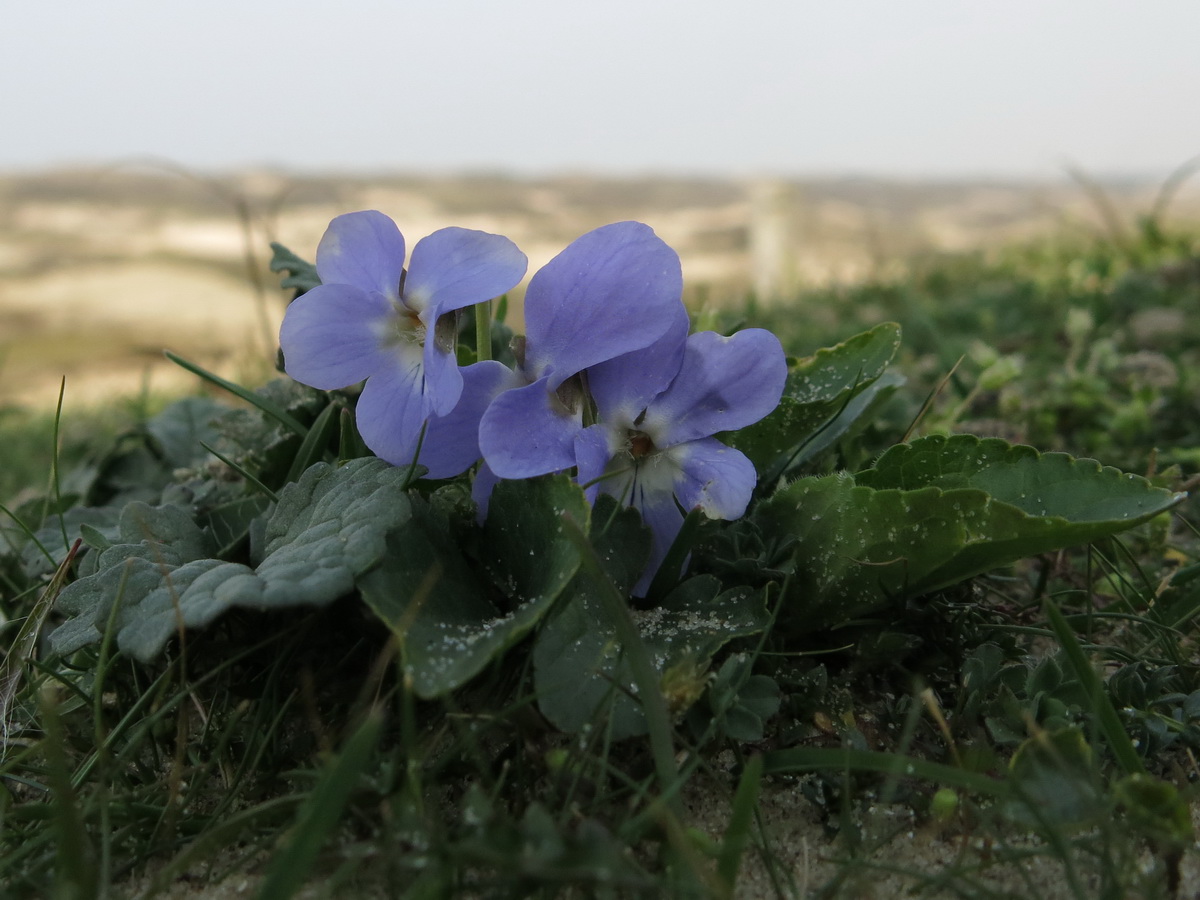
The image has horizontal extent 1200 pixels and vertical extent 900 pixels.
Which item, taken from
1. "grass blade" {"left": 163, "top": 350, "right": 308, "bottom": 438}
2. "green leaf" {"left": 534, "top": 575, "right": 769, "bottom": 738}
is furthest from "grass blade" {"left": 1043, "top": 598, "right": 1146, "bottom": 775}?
"grass blade" {"left": 163, "top": 350, "right": 308, "bottom": 438}

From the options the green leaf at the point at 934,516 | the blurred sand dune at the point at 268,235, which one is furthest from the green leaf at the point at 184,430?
the green leaf at the point at 934,516

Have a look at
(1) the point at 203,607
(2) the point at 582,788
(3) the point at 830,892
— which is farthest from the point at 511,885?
(1) the point at 203,607

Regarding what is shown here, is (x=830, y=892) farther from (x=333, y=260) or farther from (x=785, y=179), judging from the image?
(x=785, y=179)

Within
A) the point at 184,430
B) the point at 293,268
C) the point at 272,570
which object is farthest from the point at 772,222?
the point at 272,570

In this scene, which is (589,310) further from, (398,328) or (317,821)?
(317,821)

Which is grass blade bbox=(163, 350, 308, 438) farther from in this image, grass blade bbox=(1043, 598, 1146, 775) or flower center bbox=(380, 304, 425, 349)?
grass blade bbox=(1043, 598, 1146, 775)

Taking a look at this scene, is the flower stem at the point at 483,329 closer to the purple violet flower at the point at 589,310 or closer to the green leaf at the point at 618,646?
the purple violet flower at the point at 589,310

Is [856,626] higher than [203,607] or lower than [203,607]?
lower
